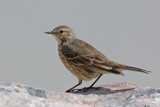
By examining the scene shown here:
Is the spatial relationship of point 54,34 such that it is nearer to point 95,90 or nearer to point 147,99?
point 95,90

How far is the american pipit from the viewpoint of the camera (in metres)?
11.3

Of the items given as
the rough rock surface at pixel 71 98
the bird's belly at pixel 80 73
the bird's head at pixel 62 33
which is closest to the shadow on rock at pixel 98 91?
the rough rock surface at pixel 71 98

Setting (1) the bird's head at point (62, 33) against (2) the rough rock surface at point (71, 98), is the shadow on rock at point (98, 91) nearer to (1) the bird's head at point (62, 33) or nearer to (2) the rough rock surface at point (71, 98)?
(2) the rough rock surface at point (71, 98)

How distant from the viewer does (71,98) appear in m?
8.53

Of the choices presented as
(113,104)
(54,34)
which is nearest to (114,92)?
(113,104)

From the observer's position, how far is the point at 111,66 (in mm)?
11477

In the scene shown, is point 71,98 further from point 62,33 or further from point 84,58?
point 62,33

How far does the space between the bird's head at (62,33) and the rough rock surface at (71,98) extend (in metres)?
4.12

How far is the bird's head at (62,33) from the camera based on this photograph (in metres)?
13.5

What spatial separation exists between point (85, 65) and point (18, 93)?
4047mm

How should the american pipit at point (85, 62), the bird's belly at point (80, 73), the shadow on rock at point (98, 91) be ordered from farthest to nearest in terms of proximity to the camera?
1. the bird's belly at point (80, 73)
2. the american pipit at point (85, 62)
3. the shadow on rock at point (98, 91)

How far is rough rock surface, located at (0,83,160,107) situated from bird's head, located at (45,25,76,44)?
13.5 feet

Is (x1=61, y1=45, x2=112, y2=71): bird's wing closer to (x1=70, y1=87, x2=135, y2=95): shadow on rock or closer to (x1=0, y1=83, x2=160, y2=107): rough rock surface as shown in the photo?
(x1=70, y1=87, x2=135, y2=95): shadow on rock

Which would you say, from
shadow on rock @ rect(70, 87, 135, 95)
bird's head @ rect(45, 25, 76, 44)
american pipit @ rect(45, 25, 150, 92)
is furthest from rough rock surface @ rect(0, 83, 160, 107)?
bird's head @ rect(45, 25, 76, 44)
